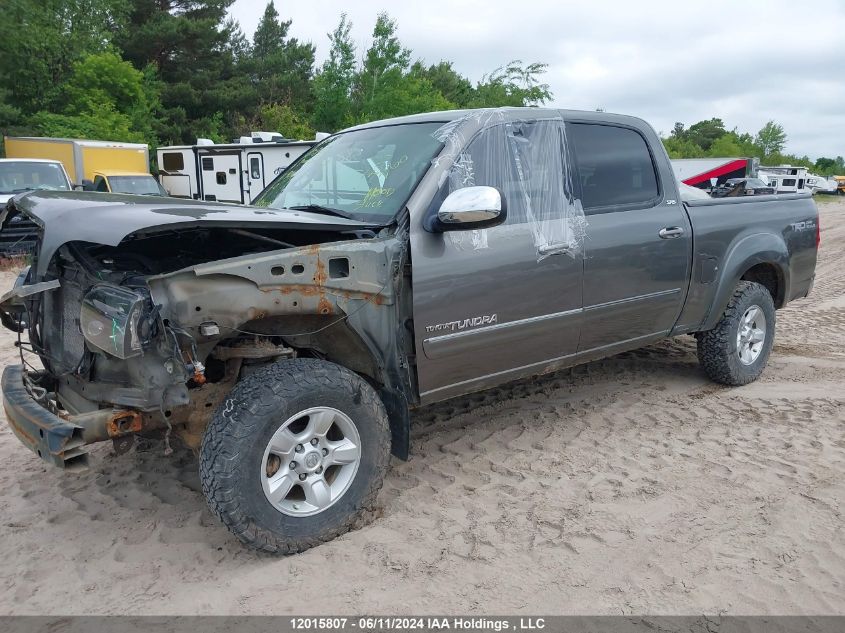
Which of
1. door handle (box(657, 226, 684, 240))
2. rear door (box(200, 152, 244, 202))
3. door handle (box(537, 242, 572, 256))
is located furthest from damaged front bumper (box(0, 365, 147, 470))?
rear door (box(200, 152, 244, 202))

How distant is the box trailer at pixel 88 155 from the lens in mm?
17156

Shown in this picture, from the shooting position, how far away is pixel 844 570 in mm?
2797

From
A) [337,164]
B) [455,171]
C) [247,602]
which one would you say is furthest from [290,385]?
[337,164]

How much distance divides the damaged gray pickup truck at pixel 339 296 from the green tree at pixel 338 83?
21.7 m

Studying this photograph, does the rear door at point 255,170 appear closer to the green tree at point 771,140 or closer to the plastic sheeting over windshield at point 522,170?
the plastic sheeting over windshield at point 522,170

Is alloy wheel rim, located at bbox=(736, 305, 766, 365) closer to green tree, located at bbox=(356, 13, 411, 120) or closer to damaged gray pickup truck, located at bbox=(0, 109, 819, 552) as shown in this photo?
damaged gray pickup truck, located at bbox=(0, 109, 819, 552)

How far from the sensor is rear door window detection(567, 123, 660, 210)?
402 centimetres

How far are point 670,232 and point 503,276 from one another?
4.84 ft

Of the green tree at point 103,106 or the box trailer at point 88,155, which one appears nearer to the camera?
the box trailer at point 88,155

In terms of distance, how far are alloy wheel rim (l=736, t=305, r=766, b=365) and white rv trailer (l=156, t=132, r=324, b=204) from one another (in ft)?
36.8

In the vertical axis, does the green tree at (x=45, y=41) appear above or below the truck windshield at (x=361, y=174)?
above

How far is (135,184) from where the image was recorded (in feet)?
54.0

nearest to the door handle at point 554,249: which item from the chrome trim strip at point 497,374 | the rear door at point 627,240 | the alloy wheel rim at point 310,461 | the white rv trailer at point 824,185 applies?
the rear door at point 627,240

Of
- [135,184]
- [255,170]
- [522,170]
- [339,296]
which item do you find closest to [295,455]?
[339,296]
